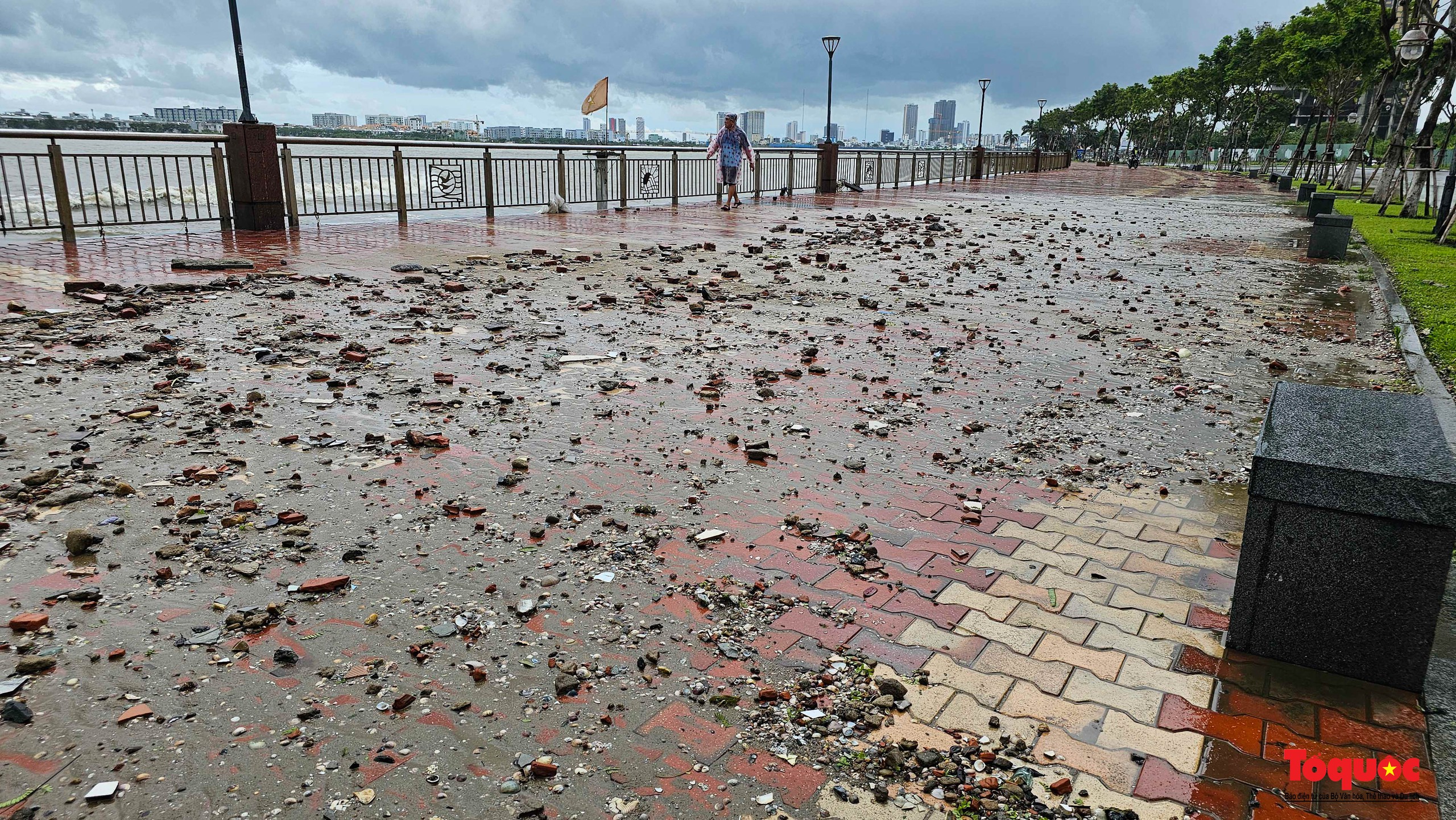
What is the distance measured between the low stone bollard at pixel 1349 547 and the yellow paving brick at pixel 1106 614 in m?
0.34

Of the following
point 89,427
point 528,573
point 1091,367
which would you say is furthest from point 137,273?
point 1091,367

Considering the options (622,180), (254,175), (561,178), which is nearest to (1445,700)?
(254,175)

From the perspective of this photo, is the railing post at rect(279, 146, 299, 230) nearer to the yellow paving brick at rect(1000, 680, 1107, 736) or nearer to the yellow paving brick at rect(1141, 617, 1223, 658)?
the yellow paving brick at rect(1141, 617, 1223, 658)

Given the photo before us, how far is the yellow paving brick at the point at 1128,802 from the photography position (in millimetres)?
2449

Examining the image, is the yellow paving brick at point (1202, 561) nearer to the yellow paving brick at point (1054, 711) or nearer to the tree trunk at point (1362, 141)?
the yellow paving brick at point (1054, 711)

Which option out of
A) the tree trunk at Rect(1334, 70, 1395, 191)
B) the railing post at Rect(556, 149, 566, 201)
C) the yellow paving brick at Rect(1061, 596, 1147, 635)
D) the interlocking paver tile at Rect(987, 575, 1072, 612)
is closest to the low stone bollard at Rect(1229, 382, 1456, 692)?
the yellow paving brick at Rect(1061, 596, 1147, 635)

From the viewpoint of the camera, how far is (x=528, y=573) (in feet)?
12.1

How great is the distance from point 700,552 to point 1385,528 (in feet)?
8.17

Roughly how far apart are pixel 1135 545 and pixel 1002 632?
115 cm

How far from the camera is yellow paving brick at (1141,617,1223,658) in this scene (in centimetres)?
327

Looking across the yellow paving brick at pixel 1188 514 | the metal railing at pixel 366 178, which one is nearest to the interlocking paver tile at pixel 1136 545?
the yellow paving brick at pixel 1188 514

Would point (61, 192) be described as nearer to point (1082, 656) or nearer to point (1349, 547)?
point (1082, 656)

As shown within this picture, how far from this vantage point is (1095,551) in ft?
13.3

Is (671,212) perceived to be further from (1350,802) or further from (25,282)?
(1350,802)
